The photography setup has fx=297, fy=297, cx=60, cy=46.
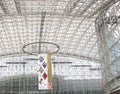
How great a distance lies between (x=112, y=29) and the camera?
38.4 m

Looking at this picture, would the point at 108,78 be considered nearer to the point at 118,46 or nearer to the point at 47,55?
the point at 118,46

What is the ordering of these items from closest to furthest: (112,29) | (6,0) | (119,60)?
(119,60) < (112,29) < (6,0)

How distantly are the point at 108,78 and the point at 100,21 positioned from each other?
27.5ft

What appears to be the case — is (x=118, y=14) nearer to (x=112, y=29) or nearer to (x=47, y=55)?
(x=112, y=29)

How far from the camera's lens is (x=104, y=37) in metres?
41.3

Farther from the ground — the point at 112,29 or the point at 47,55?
the point at 112,29

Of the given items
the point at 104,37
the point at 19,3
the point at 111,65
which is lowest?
the point at 111,65

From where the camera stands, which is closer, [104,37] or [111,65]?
[111,65]

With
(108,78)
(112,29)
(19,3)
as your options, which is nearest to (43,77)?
(108,78)

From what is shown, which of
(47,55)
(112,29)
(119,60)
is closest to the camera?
(119,60)

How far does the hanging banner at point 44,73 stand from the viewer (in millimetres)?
38969

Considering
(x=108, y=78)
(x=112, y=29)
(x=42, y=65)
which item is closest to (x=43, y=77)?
(x=42, y=65)

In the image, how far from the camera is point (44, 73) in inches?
1578

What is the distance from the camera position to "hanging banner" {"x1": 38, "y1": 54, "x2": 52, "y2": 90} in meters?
39.0
